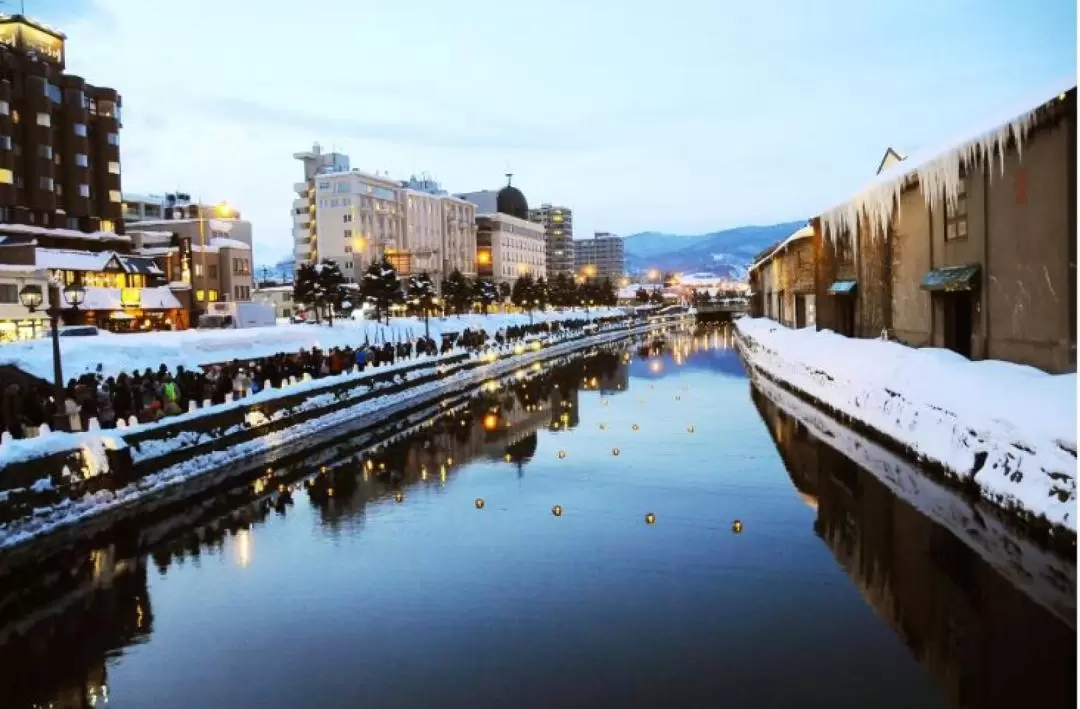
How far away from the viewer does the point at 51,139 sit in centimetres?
7338

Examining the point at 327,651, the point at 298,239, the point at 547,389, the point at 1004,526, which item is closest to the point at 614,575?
the point at 327,651

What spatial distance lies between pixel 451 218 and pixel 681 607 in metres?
141

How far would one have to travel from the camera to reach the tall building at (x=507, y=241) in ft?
534

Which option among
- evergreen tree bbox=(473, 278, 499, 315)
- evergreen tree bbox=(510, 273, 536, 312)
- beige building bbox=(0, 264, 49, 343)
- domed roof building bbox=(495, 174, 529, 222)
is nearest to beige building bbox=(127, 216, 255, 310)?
beige building bbox=(0, 264, 49, 343)

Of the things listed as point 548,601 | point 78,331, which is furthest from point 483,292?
point 548,601

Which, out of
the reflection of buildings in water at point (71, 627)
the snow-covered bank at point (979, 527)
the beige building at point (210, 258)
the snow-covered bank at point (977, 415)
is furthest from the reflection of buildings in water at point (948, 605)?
the beige building at point (210, 258)

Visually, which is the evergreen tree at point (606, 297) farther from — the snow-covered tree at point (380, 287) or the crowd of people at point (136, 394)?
the crowd of people at point (136, 394)

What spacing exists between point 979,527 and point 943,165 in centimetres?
1342

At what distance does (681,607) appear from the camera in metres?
11.6

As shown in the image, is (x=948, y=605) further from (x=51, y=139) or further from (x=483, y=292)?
(x=483, y=292)

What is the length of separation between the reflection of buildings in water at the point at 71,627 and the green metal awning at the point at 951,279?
2060cm

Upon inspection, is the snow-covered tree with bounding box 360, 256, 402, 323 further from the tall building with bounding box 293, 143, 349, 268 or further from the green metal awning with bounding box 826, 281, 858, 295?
the tall building with bounding box 293, 143, 349, 268

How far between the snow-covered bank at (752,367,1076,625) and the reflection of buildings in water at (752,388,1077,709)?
171 millimetres

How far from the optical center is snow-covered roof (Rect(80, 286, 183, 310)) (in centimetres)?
5881
